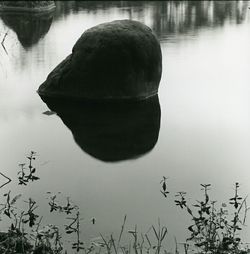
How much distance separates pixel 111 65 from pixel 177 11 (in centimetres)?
2612

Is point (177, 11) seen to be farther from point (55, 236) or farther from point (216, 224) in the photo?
point (55, 236)

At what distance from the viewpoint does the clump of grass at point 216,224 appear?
25.1 feet

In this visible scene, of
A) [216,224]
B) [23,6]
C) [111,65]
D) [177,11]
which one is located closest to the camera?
[216,224]

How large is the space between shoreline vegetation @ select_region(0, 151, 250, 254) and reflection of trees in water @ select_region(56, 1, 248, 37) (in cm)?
2110

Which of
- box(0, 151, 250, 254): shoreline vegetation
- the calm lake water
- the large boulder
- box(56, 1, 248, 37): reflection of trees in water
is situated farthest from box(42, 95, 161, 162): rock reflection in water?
box(56, 1, 248, 37): reflection of trees in water

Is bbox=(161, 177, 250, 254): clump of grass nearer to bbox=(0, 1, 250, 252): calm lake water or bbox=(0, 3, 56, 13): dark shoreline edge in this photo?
bbox=(0, 1, 250, 252): calm lake water

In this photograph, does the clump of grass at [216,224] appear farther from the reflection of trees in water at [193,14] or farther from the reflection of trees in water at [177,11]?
the reflection of trees in water at [193,14]

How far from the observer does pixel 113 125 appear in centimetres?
1417

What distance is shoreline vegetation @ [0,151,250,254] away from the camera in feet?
24.4

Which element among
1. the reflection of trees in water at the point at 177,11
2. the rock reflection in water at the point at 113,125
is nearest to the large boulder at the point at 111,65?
the rock reflection in water at the point at 113,125

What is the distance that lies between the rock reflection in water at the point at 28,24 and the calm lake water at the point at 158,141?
33cm

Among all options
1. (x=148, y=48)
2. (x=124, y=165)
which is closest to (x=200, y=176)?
(x=124, y=165)

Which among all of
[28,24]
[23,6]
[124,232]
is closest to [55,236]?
[124,232]

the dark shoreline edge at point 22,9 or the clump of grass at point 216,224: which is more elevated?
the clump of grass at point 216,224
